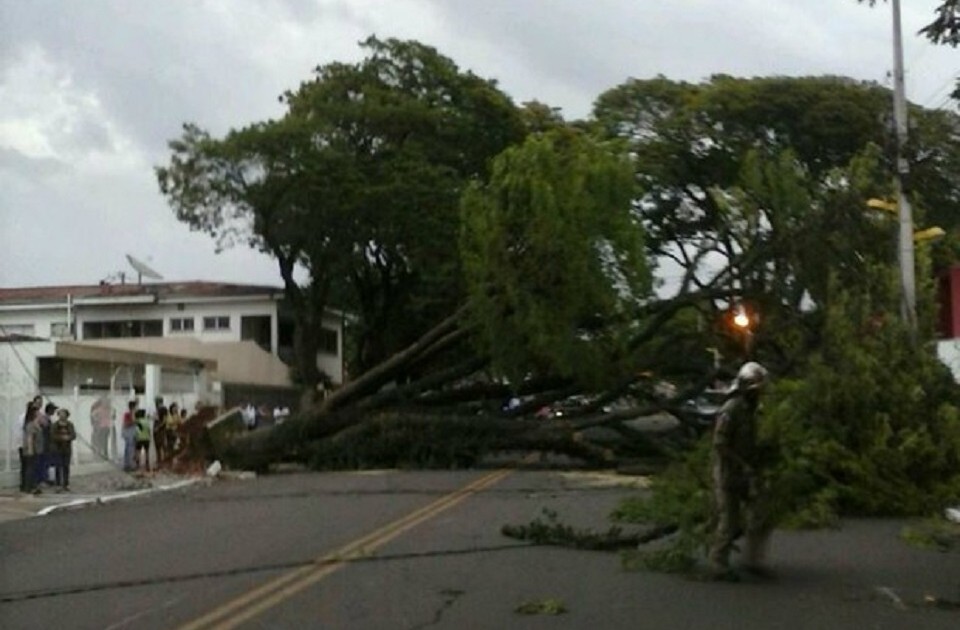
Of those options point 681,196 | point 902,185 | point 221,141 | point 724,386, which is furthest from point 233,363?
point 902,185

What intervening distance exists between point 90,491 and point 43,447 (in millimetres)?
1323

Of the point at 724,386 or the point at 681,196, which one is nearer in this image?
the point at 724,386

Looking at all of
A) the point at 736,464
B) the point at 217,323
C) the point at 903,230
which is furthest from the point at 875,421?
the point at 217,323

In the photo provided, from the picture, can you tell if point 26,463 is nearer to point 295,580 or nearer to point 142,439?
point 142,439

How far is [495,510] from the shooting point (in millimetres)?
21938

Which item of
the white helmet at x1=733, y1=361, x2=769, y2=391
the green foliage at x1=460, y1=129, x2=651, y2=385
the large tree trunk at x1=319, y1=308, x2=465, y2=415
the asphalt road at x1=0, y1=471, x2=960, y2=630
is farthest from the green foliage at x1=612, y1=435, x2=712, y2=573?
the large tree trunk at x1=319, y1=308, x2=465, y2=415

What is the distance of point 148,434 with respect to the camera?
3384cm

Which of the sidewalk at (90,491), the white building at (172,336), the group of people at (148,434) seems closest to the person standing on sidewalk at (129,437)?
the group of people at (148,434)

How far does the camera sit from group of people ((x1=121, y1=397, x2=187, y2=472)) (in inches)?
1316

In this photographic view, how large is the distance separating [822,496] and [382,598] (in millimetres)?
8408

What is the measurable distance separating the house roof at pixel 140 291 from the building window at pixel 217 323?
1072 mm

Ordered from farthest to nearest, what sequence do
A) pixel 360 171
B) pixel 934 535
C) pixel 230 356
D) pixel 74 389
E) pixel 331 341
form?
pixel 331 341
pixel 230 356
pixel 360 171
pixel 74 389
pixel 934 535

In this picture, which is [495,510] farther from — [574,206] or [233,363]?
[233,363]

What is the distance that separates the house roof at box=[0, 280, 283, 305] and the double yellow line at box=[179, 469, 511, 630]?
43765 millimetres
